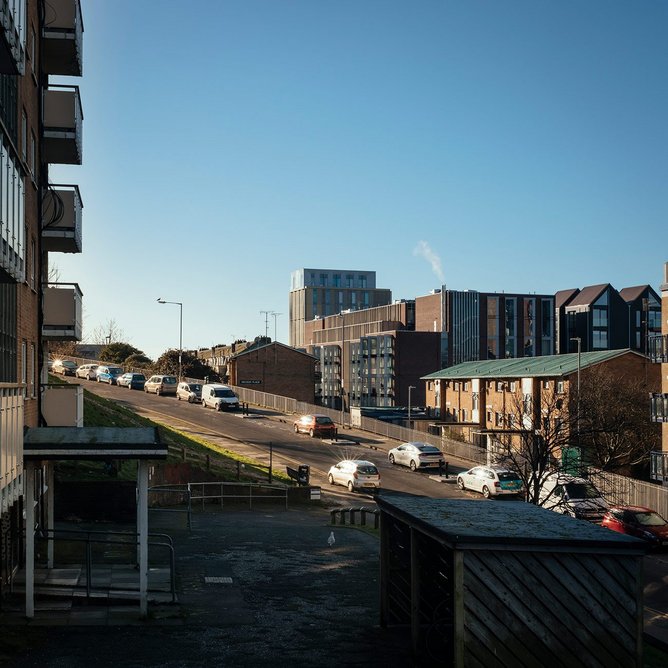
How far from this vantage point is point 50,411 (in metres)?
26.0

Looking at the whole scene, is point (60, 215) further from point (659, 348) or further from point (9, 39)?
point (659, 348)

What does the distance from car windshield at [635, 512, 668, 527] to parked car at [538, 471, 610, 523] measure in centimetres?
150

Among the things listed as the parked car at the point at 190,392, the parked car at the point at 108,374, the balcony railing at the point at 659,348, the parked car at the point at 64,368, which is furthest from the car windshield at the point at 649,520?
the parked car at the point at 64,368

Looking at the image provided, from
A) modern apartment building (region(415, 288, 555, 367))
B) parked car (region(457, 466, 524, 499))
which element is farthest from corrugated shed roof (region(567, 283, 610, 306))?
parked car (region(457, 466, 524, 499))

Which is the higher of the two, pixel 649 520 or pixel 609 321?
pixel 609 321

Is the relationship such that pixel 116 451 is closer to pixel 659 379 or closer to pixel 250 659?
pixel 250 659

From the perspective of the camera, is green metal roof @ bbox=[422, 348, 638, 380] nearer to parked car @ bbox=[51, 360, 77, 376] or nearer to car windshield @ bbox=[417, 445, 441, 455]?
car windshield @ bbox=[417, 445, 441, 455]

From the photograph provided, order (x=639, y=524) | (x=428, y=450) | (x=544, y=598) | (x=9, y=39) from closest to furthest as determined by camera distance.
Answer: (x=544, y=598) < (x=9, y=39) < (x=639, y=524) < (x=428, y=450)

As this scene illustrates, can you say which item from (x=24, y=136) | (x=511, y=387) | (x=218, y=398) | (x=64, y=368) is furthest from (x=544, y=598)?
(x=64, y=368)

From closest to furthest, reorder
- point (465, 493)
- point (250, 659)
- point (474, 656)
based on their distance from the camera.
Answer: point (474, 656) → point (250, 659) → point (465, 493)

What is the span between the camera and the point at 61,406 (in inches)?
1029

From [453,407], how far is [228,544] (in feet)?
178

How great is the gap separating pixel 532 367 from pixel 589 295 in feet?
213

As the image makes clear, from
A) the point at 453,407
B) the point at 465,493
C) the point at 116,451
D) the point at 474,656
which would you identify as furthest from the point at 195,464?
the point at 453,407
